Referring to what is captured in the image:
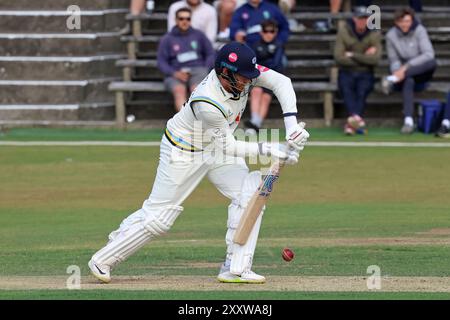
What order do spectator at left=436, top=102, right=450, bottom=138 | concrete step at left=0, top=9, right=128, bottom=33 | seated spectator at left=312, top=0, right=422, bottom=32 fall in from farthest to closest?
concrete step at left=0, top=9, right=128, bottom=33
seated spectator at left=312, top=0, right=422, bottom=32
spectator at left=436, top=102, right=450, bottom=138

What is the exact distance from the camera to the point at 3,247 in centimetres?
1292

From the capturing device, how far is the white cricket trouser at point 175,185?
1009 cm

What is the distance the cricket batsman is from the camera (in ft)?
31.9

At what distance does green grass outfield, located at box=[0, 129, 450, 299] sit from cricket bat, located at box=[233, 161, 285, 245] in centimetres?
45

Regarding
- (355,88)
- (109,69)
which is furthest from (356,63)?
(109,69)

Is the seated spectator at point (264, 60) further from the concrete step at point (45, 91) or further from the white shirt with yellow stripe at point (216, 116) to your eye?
the white shirt with yellow stripe at point (216, 116)

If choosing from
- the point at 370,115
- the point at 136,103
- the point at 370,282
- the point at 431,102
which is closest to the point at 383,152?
the point at 431,102

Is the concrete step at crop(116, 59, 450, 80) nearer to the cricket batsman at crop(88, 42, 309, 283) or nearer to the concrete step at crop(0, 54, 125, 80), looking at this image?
the concrete step at crop(0, 54, 125, 80)

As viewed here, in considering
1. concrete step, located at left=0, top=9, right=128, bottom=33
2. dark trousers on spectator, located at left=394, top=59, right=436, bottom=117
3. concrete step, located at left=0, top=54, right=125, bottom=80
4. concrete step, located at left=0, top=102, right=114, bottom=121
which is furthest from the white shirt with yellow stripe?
concrete step, located at left=0, top=9, right=128, bottom=33

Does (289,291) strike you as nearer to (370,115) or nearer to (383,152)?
(383,152)

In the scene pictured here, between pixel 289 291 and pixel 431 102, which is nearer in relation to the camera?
pixel 289 291

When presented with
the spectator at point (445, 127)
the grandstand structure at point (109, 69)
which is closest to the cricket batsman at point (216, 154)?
the spectator at point (445, 127)

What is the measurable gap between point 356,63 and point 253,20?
1.82 metres
